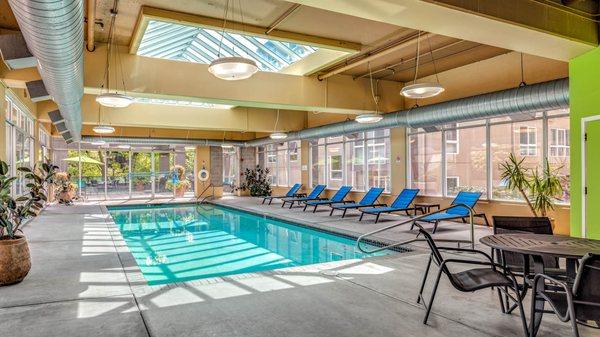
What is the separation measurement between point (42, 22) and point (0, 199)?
7.51 feet

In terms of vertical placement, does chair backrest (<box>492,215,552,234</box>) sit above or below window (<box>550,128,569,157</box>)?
below

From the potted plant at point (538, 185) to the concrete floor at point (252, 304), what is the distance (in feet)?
10.9

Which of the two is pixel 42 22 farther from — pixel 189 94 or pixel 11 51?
pixel 189 94

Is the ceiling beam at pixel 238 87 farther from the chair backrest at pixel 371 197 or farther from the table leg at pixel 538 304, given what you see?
the table leg at pixel 538 304

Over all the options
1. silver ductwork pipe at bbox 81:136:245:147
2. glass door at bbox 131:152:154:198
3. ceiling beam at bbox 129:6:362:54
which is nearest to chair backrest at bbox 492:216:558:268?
ceiling beam at bbox 129:6:362:54

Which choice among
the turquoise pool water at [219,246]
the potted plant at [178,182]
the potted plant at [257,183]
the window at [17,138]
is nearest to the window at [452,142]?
the turquoise pool water at [219,246]

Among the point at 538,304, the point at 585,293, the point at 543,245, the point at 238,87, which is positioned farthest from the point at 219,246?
the point at 585,293

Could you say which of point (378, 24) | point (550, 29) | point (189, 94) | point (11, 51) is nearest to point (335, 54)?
point (378, 24)

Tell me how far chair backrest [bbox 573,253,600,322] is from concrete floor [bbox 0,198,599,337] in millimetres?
734

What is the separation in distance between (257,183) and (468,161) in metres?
10.5

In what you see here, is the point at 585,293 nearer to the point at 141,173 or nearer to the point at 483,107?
the point at 483,107

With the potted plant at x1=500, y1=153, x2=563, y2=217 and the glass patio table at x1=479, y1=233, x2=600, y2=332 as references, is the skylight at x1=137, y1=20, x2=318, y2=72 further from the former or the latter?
the glass patio table at x1=479, y1=233, x2=600, y2=332

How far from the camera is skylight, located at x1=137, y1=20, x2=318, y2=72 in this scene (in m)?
7.29

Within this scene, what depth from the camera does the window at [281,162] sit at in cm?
1678
